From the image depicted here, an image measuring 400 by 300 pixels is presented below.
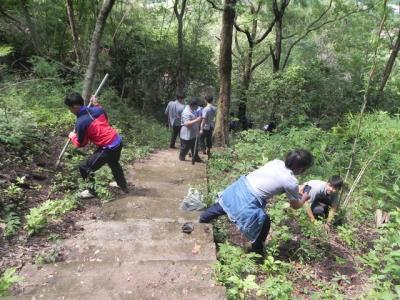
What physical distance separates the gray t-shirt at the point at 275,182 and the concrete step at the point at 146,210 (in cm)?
126

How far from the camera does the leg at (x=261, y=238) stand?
4484mm

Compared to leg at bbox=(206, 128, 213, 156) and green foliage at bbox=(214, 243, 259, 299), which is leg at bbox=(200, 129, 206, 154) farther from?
green foliage at bbox=(214, 243, 259, 299)

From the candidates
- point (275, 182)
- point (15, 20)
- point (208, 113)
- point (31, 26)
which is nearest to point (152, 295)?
point (275, 182)

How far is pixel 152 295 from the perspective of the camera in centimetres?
369

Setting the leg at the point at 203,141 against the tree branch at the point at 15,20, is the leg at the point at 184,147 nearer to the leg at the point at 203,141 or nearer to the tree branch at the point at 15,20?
the leg at the point at 203,141

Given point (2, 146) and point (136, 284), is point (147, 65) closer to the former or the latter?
point (2, 146)

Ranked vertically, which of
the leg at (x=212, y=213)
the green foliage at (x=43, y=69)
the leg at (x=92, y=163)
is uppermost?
the green foliage at (x=43, y=69)

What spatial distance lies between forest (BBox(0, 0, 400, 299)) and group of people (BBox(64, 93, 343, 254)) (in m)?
0.26

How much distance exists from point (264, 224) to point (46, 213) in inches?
111

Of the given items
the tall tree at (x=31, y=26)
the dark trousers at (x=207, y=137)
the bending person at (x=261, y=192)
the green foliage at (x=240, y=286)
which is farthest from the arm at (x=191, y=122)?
the tall tree at (x=31, y=26)

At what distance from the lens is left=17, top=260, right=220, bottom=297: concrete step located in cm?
379

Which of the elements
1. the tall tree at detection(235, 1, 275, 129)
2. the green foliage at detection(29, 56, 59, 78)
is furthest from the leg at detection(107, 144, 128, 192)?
the tall tree at detection(235, 1, 275, 129)

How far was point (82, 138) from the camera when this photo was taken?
5.70 metres

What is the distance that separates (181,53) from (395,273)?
43.1 ft
